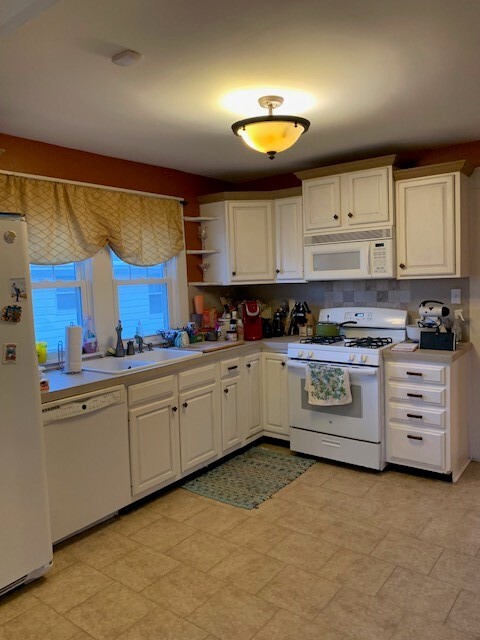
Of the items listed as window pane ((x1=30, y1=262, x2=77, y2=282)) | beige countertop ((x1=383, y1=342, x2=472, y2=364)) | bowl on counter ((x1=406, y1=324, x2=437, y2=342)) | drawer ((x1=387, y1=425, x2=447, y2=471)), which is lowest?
drawer ((x1=387, y1=425, x2=447, y2=471))

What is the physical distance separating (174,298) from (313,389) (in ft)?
4.72

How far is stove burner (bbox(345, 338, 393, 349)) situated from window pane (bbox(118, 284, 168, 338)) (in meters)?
1.57

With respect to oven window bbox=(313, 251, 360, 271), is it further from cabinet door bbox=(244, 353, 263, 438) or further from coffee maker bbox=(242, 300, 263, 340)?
cabinet door bbox=(244, 353, 263, 438)

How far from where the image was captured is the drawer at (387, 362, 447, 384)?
10.8ft

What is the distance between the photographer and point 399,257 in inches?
144

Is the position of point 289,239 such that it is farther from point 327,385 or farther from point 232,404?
point 232,404

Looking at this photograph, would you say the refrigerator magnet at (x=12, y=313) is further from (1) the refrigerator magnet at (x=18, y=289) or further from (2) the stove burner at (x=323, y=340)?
(2) the stove burner at (x=323, y=340)

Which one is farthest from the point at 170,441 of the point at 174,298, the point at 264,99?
the point at 264,99

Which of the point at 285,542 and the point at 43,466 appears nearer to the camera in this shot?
the point at 43,466

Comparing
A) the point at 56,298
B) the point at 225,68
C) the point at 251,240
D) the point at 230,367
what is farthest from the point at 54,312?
the point at 225,68

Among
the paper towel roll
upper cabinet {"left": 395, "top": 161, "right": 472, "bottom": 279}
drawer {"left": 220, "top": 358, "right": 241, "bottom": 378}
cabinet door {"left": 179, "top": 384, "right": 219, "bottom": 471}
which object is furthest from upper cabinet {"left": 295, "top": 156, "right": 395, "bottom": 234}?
the paper towel roll

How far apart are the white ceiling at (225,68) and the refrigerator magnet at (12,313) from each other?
1036 mm

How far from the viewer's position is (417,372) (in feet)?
11.1

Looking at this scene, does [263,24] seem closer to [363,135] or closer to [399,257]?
[363,135]
